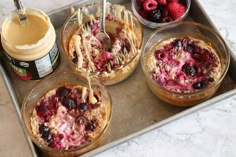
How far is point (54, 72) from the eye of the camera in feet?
3.54

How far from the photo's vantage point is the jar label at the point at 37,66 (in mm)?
1021

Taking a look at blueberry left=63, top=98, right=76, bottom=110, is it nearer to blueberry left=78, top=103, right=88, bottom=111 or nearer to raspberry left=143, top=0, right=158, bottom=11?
blueberry left=78, top=103, right=88, bottom=111

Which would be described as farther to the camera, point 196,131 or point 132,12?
point 132,12

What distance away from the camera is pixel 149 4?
3.74 ft

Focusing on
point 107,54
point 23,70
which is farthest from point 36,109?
point 107,54

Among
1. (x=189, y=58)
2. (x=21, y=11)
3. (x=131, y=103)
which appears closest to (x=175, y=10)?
(x=189, y=58)

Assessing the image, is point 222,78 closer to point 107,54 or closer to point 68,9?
point 107,54

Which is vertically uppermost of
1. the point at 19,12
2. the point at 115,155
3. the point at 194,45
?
the point at 19,12

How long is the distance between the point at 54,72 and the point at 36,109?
0.10m

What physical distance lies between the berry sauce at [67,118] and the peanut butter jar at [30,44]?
60 millimetres

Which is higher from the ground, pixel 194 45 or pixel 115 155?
pixel 194 45

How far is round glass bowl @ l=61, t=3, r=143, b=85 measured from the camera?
3.43 feet

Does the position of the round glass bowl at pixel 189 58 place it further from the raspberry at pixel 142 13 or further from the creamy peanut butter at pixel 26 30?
the creamy peanut butter at pixel 26 30

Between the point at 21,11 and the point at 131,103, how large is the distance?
0.98 feet
